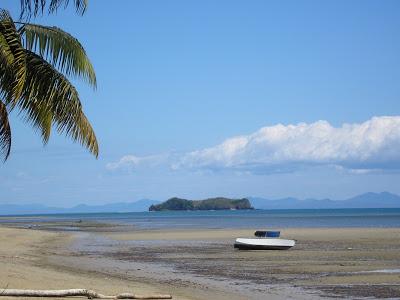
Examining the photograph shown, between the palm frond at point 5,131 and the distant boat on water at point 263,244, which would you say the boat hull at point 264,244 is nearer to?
the distant boat on water at point 263,244

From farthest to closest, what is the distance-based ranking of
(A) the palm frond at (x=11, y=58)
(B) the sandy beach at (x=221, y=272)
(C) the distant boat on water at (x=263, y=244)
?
(C) the distant boat on water at (x=263, y=244), (B) the sandy beach at (x=221, y=272), (A) the palm frond at (x=11, y=58)

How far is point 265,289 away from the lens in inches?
804

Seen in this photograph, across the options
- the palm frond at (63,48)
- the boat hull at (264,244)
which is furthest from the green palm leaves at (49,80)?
the boat hull at (264,244)

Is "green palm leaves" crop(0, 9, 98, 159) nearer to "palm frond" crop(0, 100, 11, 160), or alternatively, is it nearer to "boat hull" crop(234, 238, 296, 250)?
"palm frond" crop(0, 100, 11, 160)

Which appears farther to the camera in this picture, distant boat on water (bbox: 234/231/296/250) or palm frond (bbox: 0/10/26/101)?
distant boat on water (bbox: 234/231/296/250)

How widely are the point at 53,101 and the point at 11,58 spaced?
1345 mm

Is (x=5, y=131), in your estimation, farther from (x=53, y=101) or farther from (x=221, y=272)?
(x=221, y=272)

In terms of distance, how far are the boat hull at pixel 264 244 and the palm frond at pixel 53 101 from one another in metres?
26.8

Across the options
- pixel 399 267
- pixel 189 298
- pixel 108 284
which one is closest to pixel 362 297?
pixel 189 298

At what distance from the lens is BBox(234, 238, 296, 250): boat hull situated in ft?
127

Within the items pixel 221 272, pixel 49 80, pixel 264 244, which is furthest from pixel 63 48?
pixel 264 244

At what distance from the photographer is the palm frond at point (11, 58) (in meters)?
11.8

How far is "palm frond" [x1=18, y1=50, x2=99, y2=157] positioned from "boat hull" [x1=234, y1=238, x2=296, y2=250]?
26.8 metres

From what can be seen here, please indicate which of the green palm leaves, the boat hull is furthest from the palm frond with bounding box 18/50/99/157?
the boat hull
